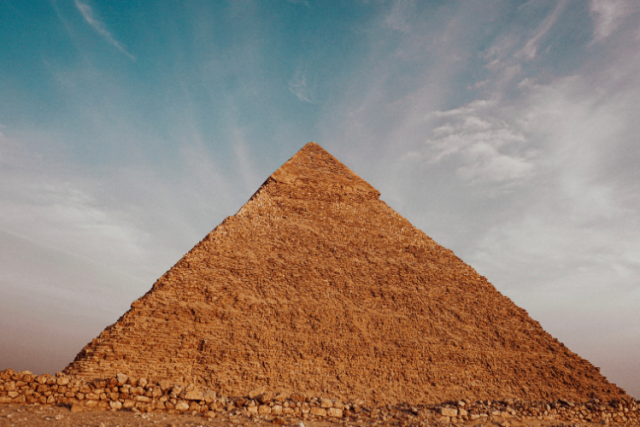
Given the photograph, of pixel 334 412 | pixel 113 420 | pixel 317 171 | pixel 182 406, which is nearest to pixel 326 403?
pixel 334 412

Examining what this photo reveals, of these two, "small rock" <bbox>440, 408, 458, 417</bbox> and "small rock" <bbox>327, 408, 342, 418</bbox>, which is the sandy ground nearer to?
"small rock" <bbox>327, 408, 342, 418</bbox>

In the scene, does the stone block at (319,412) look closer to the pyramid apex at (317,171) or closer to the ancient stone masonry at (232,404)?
the ancient stone masonry at (232,404)

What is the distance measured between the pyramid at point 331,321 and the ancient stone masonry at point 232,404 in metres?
0.59

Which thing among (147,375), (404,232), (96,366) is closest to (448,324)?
(404,232)

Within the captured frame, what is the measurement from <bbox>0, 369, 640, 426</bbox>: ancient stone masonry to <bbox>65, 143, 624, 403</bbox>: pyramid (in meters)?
0.59

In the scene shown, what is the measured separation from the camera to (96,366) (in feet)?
31.4

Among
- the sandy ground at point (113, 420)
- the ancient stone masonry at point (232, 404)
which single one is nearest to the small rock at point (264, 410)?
the ancient stone masonry at point (232, 404)

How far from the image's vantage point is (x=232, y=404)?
362 inches

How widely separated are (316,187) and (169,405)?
10.5 meters

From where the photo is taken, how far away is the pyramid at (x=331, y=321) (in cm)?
1054

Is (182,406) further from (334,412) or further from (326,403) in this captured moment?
(334,412)

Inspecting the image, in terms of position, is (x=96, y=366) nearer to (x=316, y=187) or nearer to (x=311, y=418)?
(x=311, y=418)

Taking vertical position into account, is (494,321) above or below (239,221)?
below

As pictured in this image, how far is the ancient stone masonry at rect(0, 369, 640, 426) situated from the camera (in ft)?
27.6
